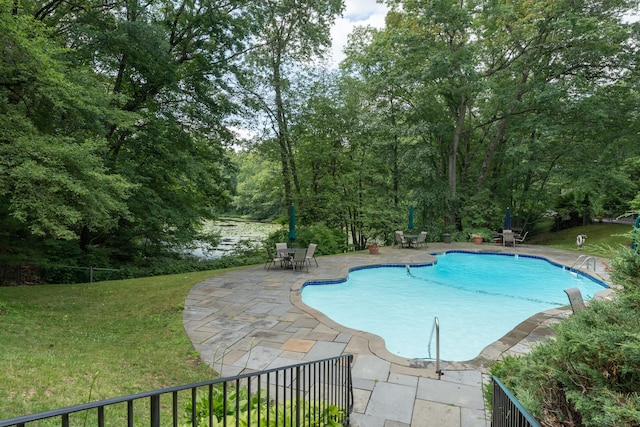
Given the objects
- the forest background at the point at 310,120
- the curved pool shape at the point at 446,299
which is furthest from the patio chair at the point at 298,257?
the forest background at the point at 310,120

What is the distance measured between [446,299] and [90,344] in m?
7.90

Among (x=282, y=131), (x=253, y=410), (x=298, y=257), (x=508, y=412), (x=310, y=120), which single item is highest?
(x=310, y=120)

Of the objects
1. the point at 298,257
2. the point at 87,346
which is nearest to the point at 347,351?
the point at 87,346

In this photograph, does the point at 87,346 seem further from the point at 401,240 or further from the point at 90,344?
the point at 401,240

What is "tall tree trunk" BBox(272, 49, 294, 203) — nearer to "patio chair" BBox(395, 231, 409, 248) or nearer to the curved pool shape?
"patio chair" BBox(395, 231, 409, 248)

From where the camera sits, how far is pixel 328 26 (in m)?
15.9

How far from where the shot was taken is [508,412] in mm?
1936

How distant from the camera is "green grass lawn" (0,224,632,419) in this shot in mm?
3057

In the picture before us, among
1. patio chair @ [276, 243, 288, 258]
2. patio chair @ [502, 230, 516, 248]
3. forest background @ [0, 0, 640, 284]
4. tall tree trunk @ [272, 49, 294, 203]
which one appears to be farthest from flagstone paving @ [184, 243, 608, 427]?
patio chair @ [502, 230, 516, 248]

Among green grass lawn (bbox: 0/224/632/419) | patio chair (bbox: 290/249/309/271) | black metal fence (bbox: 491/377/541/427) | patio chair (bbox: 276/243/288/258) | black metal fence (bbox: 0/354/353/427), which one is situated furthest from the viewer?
patio chair (bbox: 276/243/288/258)

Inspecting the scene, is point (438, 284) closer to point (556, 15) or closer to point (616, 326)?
point (616, 326)

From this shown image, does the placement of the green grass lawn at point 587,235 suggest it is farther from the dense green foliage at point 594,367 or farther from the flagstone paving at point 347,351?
the dense green foliage at point 594,367

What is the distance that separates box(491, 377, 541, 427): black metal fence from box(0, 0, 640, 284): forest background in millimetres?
6431

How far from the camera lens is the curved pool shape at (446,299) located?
6.47 m
